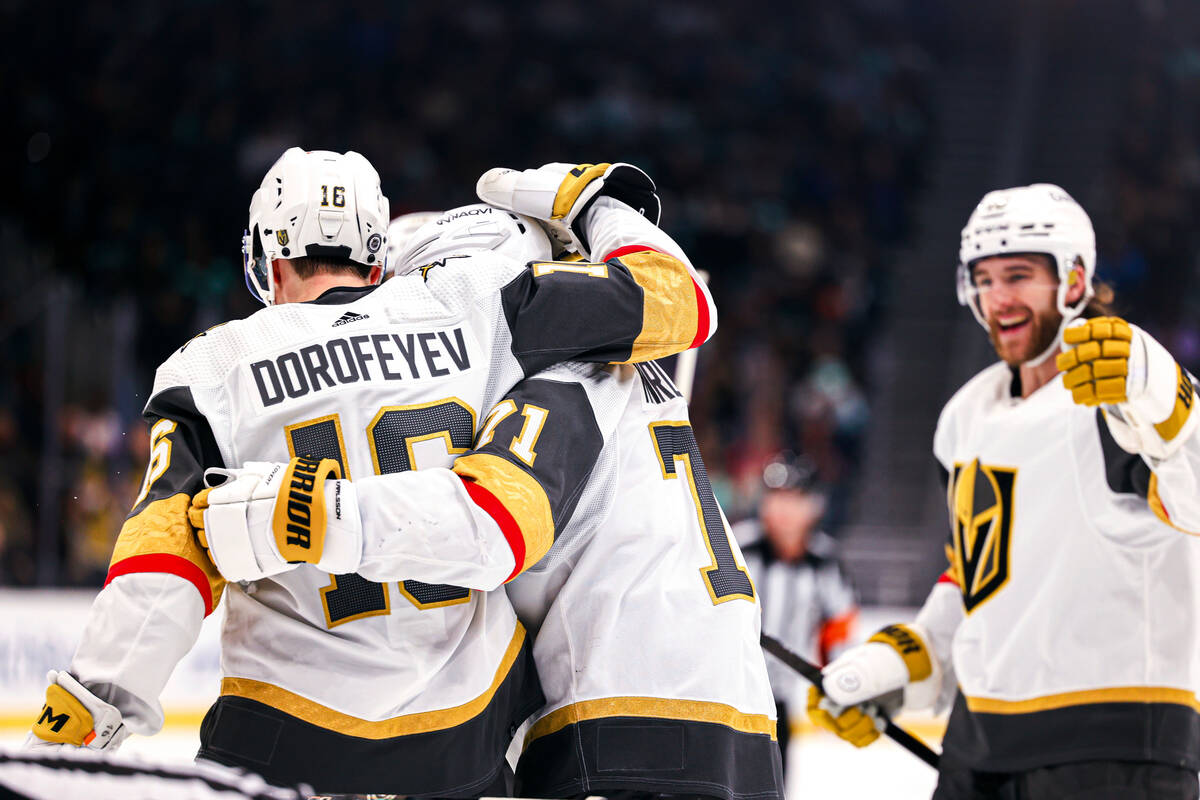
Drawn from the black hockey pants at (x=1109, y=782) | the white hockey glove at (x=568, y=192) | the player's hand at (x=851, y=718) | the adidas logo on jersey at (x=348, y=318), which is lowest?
the black hockey pants at (x=1109, y=782)

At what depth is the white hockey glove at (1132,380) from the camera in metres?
2.14

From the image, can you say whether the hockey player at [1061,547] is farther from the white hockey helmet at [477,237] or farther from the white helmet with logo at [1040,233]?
the white hockey helmet at [477,237]

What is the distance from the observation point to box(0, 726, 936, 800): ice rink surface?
4.51 meters

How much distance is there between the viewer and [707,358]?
7.33 m

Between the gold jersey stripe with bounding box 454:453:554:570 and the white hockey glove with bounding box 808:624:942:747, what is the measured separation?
46.5 inches

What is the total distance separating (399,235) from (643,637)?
3.01 feet

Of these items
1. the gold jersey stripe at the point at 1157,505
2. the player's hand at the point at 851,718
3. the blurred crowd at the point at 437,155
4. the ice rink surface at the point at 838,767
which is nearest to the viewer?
the gold jersey stripe at the point at 1157,505

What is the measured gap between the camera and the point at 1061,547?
2461mm

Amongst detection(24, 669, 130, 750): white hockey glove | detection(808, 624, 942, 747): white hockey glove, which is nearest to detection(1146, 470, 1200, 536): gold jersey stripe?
detection(808, 624, 942, 747): white hockey glove

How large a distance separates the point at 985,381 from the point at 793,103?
23.9 ft

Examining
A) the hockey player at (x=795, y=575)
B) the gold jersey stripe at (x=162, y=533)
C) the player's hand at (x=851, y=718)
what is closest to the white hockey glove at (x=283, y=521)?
the gold jersey stripe at (x=162, y=533)

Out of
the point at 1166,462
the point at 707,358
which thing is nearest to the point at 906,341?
the point at 707,358

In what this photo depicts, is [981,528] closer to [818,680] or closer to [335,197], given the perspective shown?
[818,680]

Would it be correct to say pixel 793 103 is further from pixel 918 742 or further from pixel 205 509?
pixel 205 509
